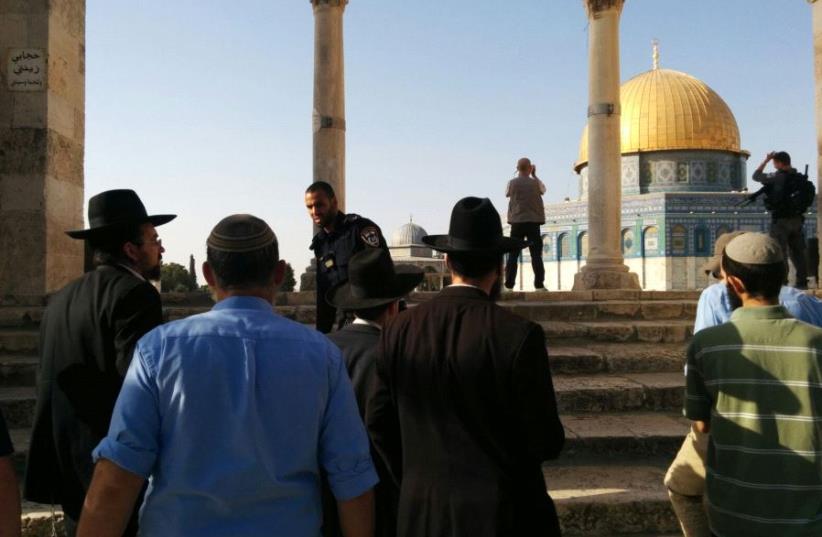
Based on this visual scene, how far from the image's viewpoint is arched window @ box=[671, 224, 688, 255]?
111ft

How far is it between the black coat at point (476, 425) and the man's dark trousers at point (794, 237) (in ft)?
24.5

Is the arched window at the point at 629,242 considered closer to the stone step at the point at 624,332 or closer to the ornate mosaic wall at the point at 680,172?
the ornate mosaic wall at the point at 680,172

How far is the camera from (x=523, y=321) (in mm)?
2014

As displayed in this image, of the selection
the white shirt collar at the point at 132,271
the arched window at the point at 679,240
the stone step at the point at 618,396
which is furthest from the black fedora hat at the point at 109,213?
the arched window at the point at 679,240

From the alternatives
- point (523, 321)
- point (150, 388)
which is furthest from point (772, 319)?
point (150, 388)

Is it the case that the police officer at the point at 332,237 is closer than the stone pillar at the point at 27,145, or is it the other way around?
the police officer at the point at 332,237

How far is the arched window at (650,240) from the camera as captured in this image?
113 feet

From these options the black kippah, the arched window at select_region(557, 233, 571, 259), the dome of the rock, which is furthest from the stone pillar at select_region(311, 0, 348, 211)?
the dome of the rock

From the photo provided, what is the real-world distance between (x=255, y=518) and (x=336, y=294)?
1.47 metres

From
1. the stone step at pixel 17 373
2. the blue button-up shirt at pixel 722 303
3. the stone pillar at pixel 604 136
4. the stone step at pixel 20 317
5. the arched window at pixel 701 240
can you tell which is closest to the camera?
the blue button-up shirt at pixel 722 303

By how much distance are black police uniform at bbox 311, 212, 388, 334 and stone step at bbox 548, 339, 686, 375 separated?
1765 mm

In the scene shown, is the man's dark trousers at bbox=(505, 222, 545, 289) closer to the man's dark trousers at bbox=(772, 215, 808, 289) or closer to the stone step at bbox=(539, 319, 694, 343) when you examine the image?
the man's dark trousers at bbox=(772, 215, 808, 289)

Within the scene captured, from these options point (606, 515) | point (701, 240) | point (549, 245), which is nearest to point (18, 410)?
point (606, 515)

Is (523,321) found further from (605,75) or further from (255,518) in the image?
(605,75)
